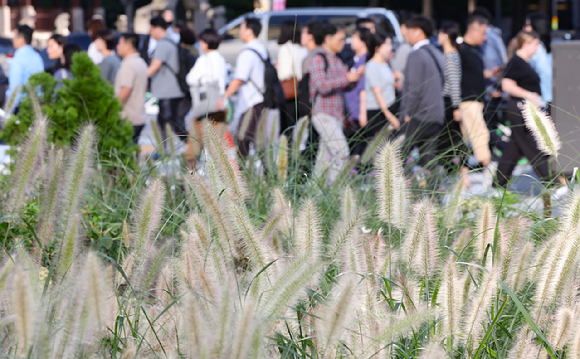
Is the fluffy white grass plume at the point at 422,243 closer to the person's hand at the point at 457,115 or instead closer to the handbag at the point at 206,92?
the person's hand at the point at 457,115

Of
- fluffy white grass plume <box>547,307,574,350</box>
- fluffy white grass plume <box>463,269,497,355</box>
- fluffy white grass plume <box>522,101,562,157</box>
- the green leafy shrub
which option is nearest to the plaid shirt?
the green leafy shrub

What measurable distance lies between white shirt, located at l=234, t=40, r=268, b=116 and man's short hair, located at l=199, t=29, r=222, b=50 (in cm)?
40

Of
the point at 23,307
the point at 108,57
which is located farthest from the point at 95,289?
the point at 108,57

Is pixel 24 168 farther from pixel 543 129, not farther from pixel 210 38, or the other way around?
pixel 210 38

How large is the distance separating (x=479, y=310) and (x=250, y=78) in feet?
18.1

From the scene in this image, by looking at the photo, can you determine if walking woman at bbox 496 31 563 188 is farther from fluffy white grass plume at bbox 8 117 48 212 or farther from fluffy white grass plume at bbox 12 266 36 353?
fluffy white grass plume at bbox 12 266 36 353

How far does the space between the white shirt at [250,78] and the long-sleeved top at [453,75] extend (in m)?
1.68

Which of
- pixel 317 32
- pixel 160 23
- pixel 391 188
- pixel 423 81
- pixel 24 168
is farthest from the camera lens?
pixel 160 23

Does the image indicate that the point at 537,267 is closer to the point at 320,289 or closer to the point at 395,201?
the point at 395,201

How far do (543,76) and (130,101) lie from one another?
4.33 m

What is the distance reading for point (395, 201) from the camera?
1929 mm

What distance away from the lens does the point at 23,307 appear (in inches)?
48.3

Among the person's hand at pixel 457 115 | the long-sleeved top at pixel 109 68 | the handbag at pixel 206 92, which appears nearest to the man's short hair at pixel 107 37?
the long-sleeved top at pixel 109 68

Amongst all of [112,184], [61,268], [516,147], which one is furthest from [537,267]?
[516,147]
